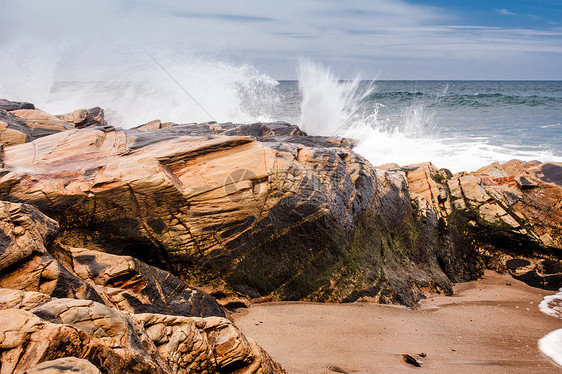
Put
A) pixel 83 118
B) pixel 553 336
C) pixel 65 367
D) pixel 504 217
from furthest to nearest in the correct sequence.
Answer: pixel 83 118 → pixel 504 217 → pixel 553 336 → pixel 65 367

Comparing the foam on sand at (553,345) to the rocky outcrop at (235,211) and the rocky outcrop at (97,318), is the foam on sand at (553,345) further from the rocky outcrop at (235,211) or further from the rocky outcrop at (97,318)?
the rocky outcrop at (97,318)

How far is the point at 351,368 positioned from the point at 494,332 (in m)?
2.37

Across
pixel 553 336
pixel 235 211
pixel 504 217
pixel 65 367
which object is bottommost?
pixel 553 336

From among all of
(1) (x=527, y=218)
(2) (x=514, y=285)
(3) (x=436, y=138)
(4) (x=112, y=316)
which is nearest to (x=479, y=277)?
(2) (x=514, y=285)

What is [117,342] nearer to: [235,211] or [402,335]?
[235,211]

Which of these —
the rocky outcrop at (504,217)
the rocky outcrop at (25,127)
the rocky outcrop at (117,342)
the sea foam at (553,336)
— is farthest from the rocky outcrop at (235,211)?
the rocky outcrop at (117,342)

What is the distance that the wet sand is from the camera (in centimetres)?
403

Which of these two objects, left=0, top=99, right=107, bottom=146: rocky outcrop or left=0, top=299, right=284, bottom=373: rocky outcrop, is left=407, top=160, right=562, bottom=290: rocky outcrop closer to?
left=0, top=299, right=284, bottom=373: rocky outcrop

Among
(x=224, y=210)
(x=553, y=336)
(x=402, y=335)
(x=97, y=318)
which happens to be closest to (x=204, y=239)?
(x=224, y=210)

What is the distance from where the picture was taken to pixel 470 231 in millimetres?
7438

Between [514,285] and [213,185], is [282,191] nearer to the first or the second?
[213,185]

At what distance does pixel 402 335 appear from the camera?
4.75 meters

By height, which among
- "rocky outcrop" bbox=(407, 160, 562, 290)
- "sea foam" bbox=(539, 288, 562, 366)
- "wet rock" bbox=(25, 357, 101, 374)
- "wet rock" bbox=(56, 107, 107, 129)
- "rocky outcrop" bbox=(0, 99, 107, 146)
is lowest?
"sea foam" bbox=(539, 288, 562, 366)

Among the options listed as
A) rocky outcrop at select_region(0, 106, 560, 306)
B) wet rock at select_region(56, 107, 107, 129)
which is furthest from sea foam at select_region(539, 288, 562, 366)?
wet rock at select_region(56, 107, 107, 129)
